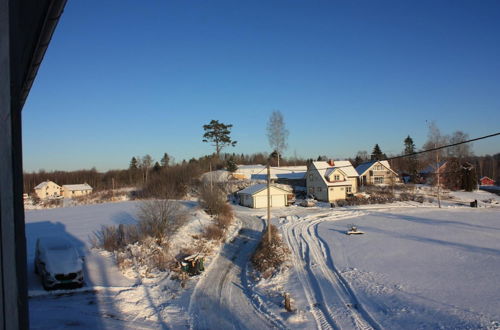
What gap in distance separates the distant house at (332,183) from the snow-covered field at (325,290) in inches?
848

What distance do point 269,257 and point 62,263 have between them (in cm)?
1065

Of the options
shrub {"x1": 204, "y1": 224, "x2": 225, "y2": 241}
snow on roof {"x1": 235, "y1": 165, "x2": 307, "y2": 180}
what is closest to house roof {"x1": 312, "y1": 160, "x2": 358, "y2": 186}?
snow on roof {"x1": 235, "y1": 165, "x2": 307, "y2": 180}

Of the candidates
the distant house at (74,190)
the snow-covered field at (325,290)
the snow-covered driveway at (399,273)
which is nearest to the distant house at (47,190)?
the distant house at (74,190)

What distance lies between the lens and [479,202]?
4562 centimetres

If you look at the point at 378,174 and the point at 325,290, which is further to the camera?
the point at 378,174

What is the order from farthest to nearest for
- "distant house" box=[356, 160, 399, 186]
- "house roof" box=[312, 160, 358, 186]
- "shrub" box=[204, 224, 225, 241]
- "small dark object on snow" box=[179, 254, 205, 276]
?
"distant house" box=[356, 160, 399, 186] < "house roof" box=[312, 160, 358, 186] < "shrub" box=[204, 224, 225, 241] < "small dark object on snow" box=[179, 254, 205, 276]

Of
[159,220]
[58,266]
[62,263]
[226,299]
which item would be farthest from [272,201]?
[58,266]

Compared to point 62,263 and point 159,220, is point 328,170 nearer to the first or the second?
point 159,220

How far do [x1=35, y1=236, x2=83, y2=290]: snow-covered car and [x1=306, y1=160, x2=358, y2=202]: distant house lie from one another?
36455 mm

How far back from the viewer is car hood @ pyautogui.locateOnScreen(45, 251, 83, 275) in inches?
531

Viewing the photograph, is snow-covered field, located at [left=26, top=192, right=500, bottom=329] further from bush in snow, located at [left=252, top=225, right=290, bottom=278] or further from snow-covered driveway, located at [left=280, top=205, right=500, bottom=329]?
bush in snow, located at [left=252, top=225, right=290, bottom=278]

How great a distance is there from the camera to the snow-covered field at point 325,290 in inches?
458

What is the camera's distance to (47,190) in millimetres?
77625

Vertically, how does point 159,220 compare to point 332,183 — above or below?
below
